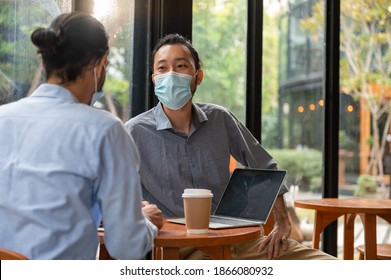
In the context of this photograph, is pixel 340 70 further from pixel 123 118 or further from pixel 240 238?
pixel 240 238

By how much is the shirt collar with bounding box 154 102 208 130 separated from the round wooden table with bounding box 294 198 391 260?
106 centimetres

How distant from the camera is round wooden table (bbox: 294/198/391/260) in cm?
324

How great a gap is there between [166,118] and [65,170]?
1.11 meters

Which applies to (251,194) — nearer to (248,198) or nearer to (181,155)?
(248,198)

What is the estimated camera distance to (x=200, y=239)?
1898 millimetres

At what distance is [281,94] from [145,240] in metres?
2.84

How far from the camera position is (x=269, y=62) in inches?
164

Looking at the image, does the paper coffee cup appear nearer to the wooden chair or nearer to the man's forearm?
the man's forearm

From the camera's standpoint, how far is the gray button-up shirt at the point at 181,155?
2.52 m

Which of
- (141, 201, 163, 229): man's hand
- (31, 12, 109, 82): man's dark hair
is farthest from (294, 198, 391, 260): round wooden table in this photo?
(31, 12, 109, 82): man's dark hair

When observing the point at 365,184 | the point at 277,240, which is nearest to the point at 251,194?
the point at 277,240

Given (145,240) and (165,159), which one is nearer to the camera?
(145,240)

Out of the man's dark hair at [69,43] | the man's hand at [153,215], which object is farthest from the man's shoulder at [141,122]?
the man's dark hair at [69,43]
